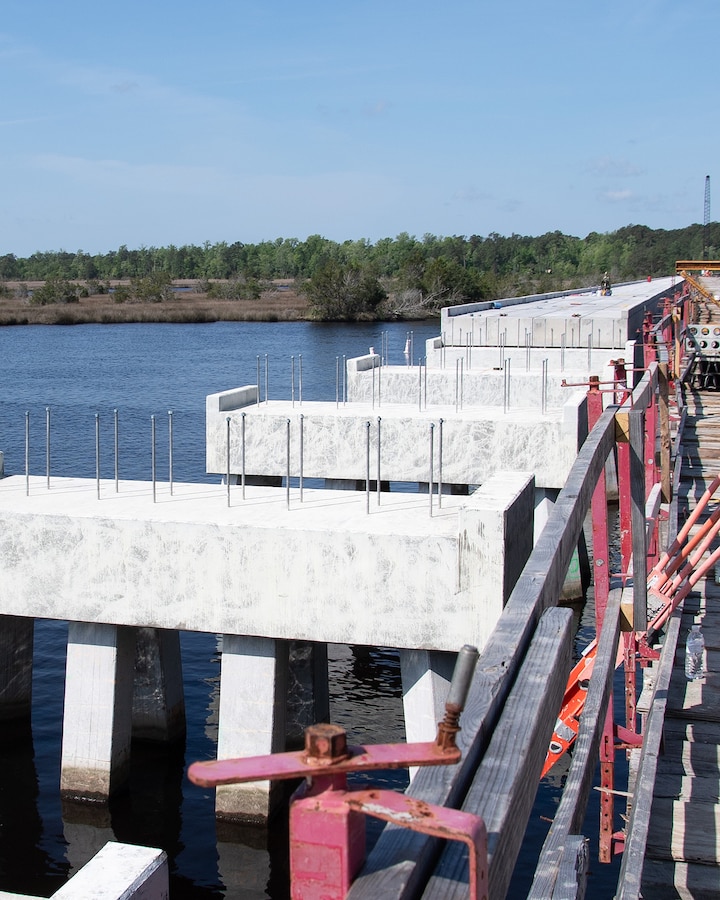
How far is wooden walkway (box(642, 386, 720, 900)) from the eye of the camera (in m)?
6.16

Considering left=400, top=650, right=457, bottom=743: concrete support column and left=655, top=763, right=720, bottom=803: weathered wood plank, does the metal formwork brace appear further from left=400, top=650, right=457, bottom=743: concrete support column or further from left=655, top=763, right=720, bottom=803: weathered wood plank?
left=400, top=650, right=457, bottom=743: concrete support column

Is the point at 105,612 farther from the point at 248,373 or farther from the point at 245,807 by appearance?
the point at 248,373

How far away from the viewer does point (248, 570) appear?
14.6 m

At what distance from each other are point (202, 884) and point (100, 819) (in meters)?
2.00

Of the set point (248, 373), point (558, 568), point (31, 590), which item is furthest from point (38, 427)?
point (558, 568)

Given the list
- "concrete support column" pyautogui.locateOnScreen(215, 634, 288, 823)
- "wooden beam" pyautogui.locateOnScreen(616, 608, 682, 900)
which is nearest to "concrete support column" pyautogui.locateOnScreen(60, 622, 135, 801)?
"concrete support column" pyautogui.locateOnScreen(215, 634, 288, 823)

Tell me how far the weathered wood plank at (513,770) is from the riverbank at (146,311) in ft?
415

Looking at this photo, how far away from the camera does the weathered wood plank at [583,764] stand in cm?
305

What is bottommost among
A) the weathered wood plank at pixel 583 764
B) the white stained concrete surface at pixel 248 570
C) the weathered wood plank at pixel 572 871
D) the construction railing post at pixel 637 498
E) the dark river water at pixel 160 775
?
the dark river water at pixel 160 775

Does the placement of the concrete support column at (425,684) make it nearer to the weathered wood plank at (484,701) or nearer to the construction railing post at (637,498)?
the construction railing post at (637,498)

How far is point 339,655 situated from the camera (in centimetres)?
2383

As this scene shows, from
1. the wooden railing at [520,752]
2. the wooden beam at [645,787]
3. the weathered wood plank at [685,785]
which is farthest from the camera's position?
the weathered wood plank at [685,785]

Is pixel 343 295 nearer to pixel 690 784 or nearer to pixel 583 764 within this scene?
pixel 690 784

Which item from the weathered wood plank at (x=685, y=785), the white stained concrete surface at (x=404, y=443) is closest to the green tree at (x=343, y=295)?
the white stained concrete surface at (x=404, y=443)
